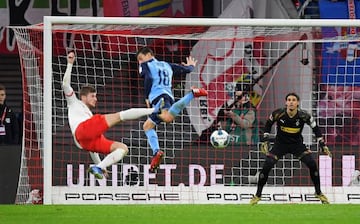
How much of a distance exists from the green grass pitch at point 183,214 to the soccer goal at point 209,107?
2.71m

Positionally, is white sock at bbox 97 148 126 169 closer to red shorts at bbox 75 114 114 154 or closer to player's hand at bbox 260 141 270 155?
red shorts at bbox 75 114 114 154

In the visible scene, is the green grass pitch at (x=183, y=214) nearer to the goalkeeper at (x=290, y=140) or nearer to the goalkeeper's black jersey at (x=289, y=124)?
the goalkeeper at (x=290, y=140)

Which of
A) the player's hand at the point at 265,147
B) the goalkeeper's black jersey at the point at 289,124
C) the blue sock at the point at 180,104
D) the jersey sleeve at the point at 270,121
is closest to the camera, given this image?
the blue sock at the point at 180,104

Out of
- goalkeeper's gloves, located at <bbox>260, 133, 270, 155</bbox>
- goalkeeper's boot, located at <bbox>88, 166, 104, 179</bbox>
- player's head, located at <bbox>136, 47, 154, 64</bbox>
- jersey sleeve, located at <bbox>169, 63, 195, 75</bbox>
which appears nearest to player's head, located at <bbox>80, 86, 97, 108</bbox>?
goalkeeper's boot, located at <bbox>88, 166, 104, 179</bbox>

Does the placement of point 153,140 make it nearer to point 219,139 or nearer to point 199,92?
point 219,139

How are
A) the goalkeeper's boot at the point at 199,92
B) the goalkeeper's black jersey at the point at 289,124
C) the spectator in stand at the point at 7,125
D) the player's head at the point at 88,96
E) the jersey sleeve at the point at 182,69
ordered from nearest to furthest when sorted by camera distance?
the player's head at the point at 88,96 < the goalkeeper's boot at the point at 199,92 < the jersey sleeve at the point at 182,69 < the goalkeeper's black jersey at the point at 289,124 < the spectator in stand at the point at 7,125

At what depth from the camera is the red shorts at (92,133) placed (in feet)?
67.1

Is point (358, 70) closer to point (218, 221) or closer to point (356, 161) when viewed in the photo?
point (356, 161)

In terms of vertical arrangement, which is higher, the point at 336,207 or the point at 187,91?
the point at 187,91

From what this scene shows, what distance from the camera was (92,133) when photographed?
67.1 feet

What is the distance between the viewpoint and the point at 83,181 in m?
22.9


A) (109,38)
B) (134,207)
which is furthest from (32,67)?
(134,207)

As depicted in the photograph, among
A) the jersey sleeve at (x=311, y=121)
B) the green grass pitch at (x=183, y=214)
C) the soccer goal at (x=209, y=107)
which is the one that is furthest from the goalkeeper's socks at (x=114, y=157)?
the jersey sleeve at (x=311, y=121)

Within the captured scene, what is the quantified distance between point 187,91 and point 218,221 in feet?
22.8
